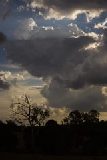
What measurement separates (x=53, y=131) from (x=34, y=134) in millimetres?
7273

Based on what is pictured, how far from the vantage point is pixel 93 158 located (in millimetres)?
61250

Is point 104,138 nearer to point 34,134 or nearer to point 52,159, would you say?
point 34,134

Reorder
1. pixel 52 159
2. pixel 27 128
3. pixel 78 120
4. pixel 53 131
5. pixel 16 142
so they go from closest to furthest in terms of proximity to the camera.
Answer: pixel 52 159 < pixel 53 131 < pixel 16 142 < pixel 27 128 < pixel 78 120

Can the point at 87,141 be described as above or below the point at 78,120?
below

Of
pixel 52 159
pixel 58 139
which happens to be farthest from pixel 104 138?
pixel 52 159

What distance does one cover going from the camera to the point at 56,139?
2749 inches

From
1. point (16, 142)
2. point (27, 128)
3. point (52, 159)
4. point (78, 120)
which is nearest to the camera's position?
point (52, 159)

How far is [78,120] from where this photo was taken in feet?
417

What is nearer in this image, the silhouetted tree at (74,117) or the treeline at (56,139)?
the treeline at (56,139)

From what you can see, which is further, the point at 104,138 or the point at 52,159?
the point at 104,138

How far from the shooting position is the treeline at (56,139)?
231ft

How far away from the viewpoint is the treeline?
70312mm

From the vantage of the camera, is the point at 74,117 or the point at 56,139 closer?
the point at 56,139

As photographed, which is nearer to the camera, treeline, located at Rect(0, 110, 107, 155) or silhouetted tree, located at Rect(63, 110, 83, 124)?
treeline, located at Rect(0, 110, 107, 155)
